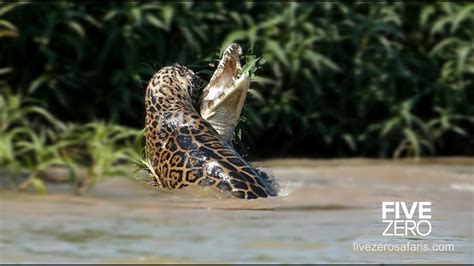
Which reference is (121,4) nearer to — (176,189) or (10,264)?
(10,264)

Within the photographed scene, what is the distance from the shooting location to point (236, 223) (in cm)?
83

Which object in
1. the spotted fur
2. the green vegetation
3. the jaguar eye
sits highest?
the green vegetation

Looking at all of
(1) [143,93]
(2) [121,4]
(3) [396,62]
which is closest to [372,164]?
(3) [396,62]

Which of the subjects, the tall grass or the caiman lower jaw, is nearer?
the caiman lower jaw

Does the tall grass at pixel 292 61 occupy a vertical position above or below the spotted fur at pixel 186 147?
above

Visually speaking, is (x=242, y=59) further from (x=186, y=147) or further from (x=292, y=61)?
(x=292, y=61)

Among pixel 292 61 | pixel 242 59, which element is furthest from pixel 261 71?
pixel 292 61

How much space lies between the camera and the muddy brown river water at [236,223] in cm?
84

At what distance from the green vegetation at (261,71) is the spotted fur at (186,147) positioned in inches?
0.8

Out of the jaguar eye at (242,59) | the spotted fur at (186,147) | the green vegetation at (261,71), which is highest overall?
the green vegetation at (261,71)

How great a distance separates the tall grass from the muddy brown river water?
7 centimetres

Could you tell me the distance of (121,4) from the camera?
2080 mm

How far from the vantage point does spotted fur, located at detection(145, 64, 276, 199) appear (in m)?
0.76

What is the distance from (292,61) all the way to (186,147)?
206 cm
